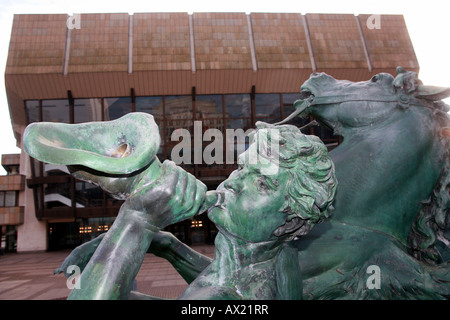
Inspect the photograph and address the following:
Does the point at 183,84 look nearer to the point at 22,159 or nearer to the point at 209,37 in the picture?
the point at 209,37

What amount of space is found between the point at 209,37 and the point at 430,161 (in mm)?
14084

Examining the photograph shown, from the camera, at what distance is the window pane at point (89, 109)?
15.0 metres

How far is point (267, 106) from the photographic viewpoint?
51.6ft

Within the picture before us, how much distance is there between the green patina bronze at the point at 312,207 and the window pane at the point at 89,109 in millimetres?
14245

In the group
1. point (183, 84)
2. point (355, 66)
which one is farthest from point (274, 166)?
point (355, 66)

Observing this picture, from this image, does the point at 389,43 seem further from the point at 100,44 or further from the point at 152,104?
the point at 100,44

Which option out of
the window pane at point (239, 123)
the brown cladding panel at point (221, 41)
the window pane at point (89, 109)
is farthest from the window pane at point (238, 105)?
the window pane at point (89, 109)

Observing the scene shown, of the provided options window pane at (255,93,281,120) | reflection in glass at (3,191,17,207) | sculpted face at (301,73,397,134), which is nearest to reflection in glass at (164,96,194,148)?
window pane at (255,93,281,120)

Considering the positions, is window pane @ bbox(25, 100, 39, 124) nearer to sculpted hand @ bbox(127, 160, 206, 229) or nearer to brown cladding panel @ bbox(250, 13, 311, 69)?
brown cladding panel @ bbox(250, 13, 311, 69)

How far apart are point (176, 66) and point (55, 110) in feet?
18.7

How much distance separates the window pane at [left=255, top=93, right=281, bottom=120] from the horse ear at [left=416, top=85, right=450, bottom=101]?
13836 millimetres

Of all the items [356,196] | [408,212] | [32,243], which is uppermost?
[32,243]

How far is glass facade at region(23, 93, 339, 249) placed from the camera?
15.0 m

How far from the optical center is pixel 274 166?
1363 mm
